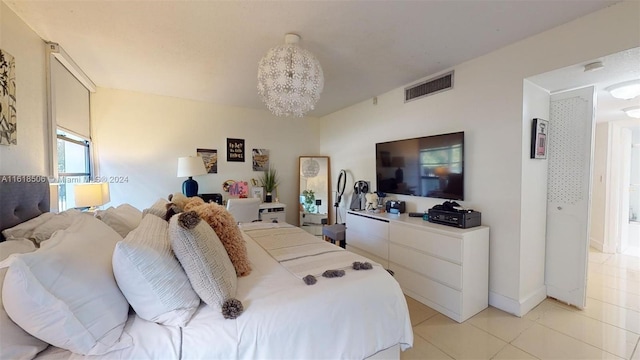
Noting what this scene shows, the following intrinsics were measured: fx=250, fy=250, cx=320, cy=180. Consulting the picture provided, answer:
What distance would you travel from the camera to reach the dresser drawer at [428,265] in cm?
220

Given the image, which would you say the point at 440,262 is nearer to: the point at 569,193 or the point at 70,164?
the point at 569,193

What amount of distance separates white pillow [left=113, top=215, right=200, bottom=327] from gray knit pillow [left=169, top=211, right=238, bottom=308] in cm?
5

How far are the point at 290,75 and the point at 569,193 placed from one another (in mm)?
2776

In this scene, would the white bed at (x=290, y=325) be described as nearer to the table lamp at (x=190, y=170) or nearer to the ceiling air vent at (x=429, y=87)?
the ceiling air vent at (x=429, y=87)

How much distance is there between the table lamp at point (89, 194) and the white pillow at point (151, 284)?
195 cm

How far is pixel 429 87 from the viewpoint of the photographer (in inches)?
113

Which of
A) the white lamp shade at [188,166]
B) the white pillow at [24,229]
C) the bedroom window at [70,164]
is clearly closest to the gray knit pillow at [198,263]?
the white pillow at [24,229]

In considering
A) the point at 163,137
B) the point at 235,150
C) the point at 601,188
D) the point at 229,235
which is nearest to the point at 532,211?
the point at 229,235

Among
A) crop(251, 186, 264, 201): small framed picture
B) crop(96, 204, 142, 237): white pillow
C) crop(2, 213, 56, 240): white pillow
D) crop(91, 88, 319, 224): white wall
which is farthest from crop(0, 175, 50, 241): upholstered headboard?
crop(251, 186, 264, 201): small framed picture

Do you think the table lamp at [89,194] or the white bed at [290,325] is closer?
the white bed at [290,325]

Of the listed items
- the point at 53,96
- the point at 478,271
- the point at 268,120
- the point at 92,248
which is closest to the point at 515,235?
the point at 478,271

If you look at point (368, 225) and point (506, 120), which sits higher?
point (506, 120)

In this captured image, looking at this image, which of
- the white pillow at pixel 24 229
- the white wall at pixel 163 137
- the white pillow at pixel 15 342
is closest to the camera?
the white pillow at pixel 15 342

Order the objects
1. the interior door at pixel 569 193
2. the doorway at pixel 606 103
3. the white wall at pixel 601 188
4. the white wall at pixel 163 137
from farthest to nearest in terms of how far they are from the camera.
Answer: the white wall at pixel 601 188 < the white wall at pixel 163 137 < the interior door at pixel 569 193 < the doorway at pixel 606 103
